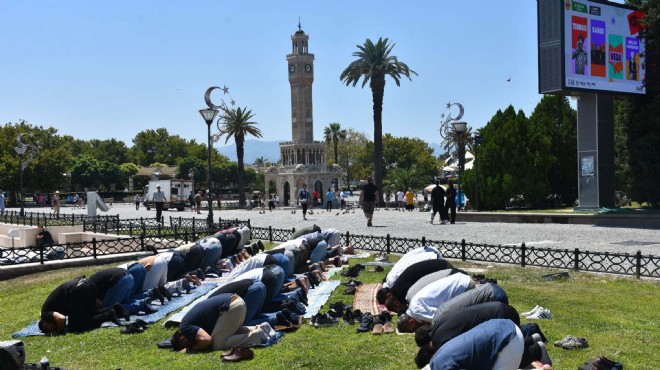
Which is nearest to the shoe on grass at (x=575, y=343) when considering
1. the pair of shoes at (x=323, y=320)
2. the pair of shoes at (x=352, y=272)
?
the pair of shoes at (x=323, y=320)

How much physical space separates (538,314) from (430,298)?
1.78m

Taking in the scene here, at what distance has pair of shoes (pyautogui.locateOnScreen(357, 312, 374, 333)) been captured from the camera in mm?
7801

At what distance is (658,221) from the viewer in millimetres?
20562

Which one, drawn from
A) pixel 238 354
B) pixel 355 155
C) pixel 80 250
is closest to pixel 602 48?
pixel 80 250

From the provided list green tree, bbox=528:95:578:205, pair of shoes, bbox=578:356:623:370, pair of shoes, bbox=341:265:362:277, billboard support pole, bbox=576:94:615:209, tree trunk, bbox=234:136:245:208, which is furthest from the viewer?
tree trunk, bbox=234:136:245:208

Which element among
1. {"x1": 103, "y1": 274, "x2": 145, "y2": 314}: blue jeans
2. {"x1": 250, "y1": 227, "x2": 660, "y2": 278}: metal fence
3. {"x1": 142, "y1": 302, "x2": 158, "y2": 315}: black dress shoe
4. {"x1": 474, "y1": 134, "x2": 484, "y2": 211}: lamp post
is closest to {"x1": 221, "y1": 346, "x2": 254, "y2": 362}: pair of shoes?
A: {"x1": 103, "y1": 274, "x2": 145, "y2": 314}: blue jeans

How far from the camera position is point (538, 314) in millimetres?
8367

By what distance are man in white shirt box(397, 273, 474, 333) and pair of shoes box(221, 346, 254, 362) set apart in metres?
1.82

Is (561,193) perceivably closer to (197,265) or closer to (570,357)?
(197,265)

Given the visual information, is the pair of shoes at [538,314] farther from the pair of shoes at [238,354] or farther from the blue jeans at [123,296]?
the blue jeans at [123,296]

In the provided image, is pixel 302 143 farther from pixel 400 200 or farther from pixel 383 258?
pixel 383 258

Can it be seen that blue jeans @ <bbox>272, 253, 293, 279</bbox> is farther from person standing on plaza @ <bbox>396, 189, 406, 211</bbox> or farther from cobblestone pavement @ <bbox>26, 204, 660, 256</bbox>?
person standing on plaza @ <bbox>396, 189, 406, 211</bbox>

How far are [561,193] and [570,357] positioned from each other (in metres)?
24.9

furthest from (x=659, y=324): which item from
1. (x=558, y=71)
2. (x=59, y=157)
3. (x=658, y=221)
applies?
(x=59, y=157)
